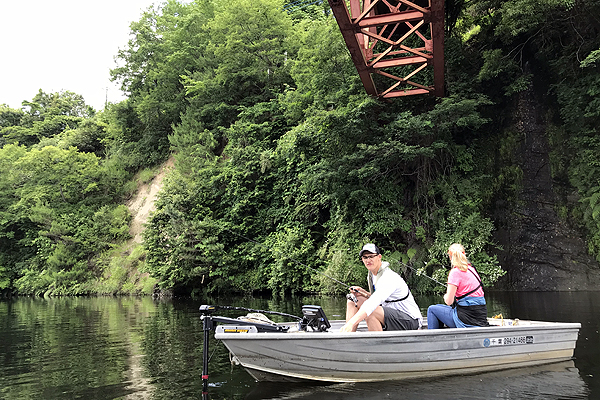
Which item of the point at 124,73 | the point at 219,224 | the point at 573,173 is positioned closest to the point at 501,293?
the point at 573,173

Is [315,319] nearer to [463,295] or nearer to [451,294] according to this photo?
[451,294]

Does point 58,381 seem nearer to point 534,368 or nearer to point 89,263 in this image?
point 534,368

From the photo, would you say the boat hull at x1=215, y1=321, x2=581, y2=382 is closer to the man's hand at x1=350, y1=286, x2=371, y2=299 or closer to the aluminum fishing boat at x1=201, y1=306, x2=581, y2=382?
the aluminum fishing boat at x1=201, y1=306, x2=581, y2=382

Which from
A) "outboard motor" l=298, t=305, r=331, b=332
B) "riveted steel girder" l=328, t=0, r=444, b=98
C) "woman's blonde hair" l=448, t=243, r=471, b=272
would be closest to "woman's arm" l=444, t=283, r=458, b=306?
"woman's blonde hair" l=448, t=243, r=471, b=272

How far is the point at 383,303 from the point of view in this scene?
5336 millimetres

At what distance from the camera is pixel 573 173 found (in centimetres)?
1398

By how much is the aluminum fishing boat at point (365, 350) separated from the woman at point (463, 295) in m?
0.20

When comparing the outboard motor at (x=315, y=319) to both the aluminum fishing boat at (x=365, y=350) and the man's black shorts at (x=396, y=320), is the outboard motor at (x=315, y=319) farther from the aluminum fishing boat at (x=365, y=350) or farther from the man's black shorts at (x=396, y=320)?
the man's black shorts at (x=396, y=320)

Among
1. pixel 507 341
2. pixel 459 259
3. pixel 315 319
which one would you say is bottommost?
pixel 507 341

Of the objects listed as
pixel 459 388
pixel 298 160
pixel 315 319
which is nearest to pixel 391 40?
pixel 298 160

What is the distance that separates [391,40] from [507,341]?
9.57 m

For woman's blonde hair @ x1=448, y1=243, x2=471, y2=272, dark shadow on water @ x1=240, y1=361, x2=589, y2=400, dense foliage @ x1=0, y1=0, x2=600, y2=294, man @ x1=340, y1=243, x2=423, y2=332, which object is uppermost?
dense foliage @ x1=0, y1=0, x2=600, y2=294

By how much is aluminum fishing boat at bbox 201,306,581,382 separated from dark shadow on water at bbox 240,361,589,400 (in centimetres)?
12

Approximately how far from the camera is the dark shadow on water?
14.4 ft
